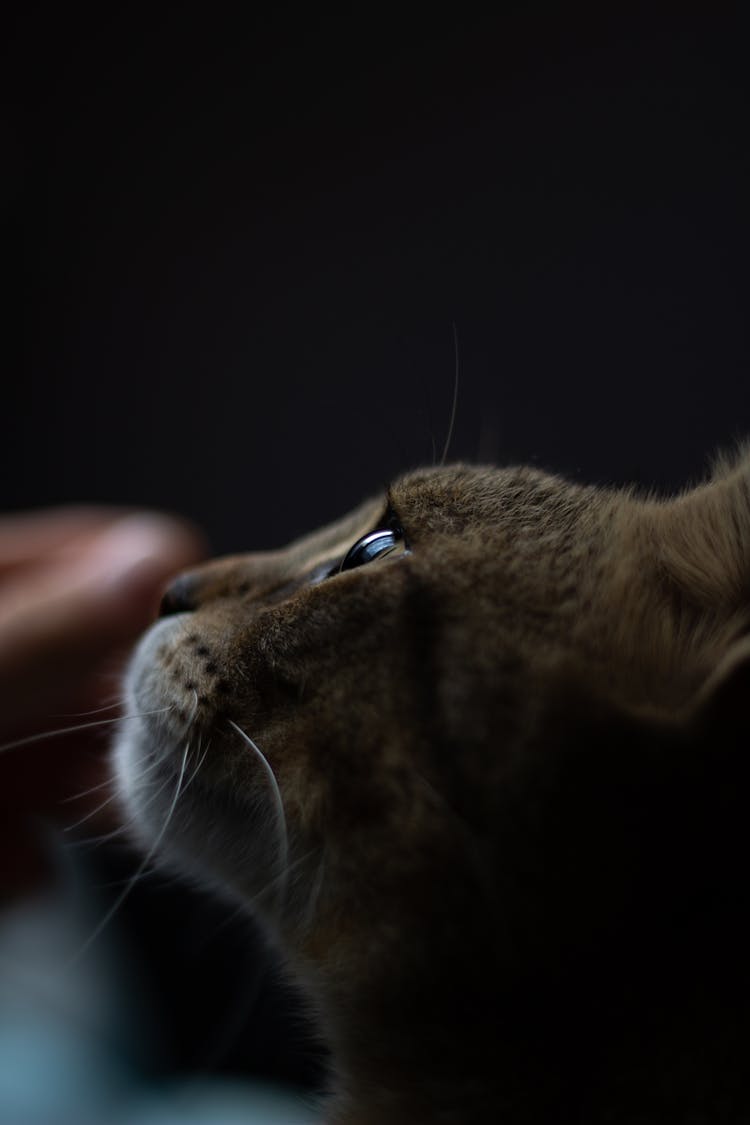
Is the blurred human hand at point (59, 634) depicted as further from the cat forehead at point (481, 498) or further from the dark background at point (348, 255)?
the cat forehead at point (481, 498)

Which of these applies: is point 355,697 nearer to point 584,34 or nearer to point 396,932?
point 396,932

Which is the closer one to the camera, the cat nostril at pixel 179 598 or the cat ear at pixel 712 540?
the cat ear at pixel 712 540

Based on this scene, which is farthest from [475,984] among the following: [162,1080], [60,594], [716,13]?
[716,13]

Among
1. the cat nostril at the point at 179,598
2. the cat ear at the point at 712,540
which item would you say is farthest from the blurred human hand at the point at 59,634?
the cat ear at the point at 712,540

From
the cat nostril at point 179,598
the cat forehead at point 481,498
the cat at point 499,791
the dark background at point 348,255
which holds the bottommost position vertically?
the cat at point 499,791

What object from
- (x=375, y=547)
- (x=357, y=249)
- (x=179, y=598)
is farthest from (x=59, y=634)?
(x=357, y=249)
